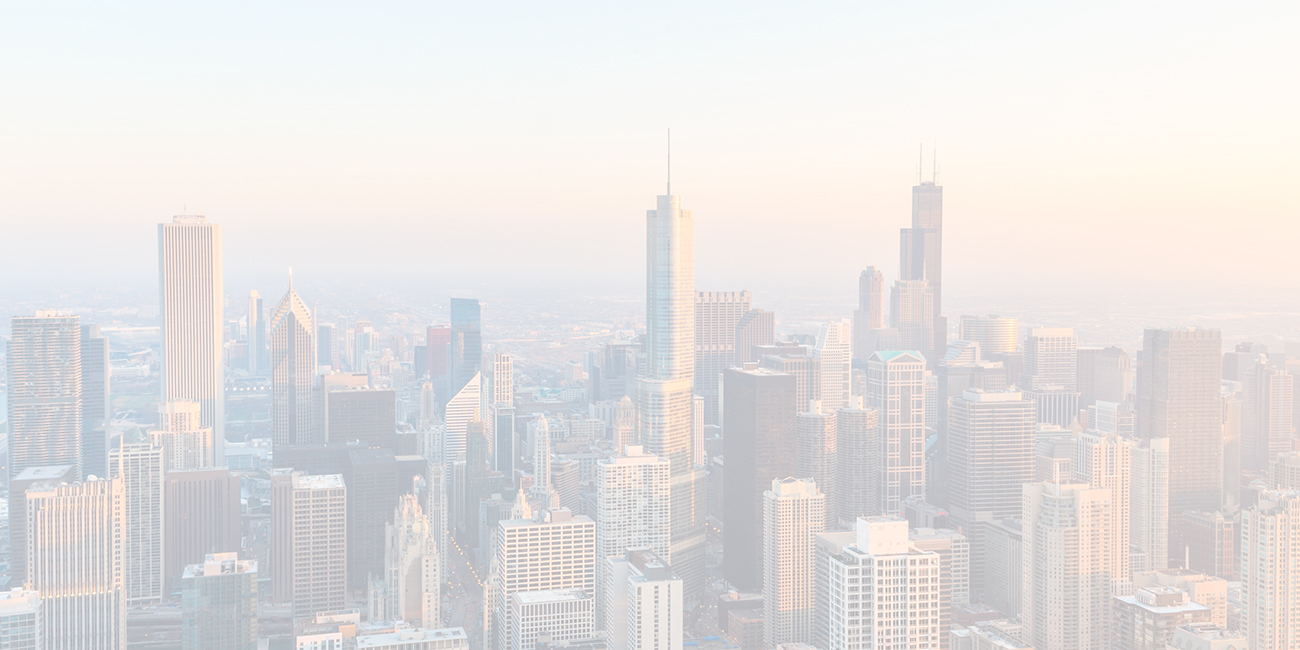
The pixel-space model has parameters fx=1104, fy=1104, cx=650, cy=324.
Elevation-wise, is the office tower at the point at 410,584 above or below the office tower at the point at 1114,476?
below

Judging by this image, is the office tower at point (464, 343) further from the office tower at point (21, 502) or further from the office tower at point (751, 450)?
the office tower at point (21, 502)

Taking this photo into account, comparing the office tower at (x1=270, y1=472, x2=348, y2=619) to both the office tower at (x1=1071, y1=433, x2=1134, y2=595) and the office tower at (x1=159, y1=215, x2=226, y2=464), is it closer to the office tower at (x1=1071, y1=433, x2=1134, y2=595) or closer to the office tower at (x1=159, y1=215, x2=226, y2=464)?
the office tower at (x1=159, y1=215, x2=226, y2=464)

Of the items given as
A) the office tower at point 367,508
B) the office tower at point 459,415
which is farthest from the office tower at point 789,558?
the office tower at point 459,415

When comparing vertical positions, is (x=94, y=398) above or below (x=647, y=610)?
above

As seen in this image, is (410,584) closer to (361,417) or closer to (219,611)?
(219,611)

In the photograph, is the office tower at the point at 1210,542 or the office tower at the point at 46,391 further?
the office tower at the point at 46,391

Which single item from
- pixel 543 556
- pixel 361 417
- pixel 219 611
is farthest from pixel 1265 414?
pixel 361 417

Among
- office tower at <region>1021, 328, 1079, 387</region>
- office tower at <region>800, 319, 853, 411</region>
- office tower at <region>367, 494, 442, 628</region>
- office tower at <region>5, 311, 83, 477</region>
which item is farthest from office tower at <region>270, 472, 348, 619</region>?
office tower at <region>1021, 328, 1079, 387</region>

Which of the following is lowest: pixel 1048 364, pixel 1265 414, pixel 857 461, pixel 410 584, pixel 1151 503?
pixel 410 584
